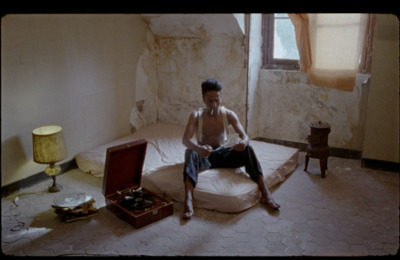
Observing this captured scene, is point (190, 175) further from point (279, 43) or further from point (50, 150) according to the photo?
point (279, 43)

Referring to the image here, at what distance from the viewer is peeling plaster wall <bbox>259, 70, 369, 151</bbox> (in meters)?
5.14

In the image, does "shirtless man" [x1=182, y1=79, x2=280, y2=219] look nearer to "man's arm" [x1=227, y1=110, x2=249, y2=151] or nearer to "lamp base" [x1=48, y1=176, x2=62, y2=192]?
"man's arm" [x1=227, y1=110, x2=249, y2=151]

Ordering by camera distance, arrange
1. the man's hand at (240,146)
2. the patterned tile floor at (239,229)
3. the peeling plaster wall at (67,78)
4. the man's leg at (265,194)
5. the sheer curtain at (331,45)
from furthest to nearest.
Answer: the sheer curtain at (331,45)
the peeling plaster wall at (67,78)
the man's hand at (240,146)
the man's leg at (265,194)
the patterned tile floor at (239,229)

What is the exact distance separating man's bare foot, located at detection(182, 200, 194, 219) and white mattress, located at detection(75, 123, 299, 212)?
0.15 metres

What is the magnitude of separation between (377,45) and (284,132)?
1.92m

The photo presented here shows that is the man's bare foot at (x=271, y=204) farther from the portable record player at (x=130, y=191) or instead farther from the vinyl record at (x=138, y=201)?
the vinyl record at (x=138, y=201)

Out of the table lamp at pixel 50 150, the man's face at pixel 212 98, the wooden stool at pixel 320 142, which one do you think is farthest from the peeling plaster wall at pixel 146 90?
the wooden stool at pixel 320 142

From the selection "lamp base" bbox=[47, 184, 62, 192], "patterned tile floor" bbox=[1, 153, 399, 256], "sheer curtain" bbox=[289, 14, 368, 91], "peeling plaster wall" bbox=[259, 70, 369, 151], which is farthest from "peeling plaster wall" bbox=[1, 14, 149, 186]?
"sheer curtain" bbox=[289, 14, 368, 91]

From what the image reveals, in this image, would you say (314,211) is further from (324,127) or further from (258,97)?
(258,97)

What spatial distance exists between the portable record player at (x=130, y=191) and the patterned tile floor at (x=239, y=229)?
101mm

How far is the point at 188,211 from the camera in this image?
3.66m

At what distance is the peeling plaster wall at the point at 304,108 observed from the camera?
16.9ft

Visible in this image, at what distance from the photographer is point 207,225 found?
11.6 feet

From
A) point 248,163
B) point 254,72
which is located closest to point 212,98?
point 248,163
